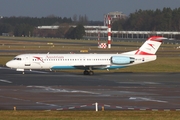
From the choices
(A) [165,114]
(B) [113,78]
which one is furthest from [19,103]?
(B) [113,78]

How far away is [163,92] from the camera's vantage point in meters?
41.1

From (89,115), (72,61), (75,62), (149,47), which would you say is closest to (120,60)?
(149,47)

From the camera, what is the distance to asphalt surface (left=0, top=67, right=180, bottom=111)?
3353 cm

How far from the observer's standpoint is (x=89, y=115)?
90.4ft

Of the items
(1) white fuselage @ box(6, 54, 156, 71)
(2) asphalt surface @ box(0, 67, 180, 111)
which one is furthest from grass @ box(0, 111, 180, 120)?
(1) white fuselage @ box(6, 54, 156, 71)

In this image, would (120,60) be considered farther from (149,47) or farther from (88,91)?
(88,91)

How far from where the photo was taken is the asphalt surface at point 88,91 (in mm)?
33531

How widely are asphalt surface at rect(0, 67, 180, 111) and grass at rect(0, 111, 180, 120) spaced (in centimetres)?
338

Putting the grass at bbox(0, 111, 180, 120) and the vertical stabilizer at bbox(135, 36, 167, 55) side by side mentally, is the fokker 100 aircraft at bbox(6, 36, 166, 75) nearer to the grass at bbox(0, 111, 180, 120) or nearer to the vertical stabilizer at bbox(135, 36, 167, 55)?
the vertical stabilizer at bbox(135, 36, 167, 55)

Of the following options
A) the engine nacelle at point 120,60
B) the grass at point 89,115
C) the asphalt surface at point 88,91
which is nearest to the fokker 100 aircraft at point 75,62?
the engine nacelle at point 120,60

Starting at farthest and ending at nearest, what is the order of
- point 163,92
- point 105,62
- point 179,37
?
1. point 179,37
2. point 105,62
3. point 163,92

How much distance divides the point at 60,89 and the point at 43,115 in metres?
15.5

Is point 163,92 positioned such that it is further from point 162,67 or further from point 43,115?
point 162,67

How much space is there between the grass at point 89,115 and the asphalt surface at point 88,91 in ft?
11.1
